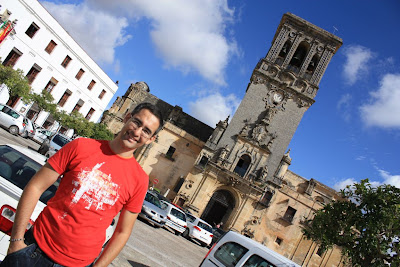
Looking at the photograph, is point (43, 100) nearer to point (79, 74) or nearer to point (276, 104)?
point (79, 74)

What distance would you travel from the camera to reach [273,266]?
5.13m

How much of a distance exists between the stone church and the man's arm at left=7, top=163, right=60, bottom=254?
2380 cm

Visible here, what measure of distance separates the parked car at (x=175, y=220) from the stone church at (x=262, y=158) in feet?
34.9

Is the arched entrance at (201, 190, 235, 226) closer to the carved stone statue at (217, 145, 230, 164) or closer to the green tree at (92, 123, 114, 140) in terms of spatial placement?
the carved stone statue at (217, 145, 230, 164)

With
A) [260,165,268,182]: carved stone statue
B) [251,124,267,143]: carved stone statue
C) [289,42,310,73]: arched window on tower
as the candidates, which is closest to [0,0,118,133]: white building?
[251,124,267,143]: carved stone statue

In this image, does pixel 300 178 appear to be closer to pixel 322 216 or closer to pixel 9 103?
pixel 322 216

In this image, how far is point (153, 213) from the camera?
12.9 meters

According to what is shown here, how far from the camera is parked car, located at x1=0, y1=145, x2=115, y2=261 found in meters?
3.49

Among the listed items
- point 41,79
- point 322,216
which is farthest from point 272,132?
point 41,79

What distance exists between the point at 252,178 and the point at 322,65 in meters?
13.2

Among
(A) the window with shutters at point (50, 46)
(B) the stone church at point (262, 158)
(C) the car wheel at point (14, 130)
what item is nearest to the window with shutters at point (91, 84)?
(A) the window with shutters at point (50, 46)

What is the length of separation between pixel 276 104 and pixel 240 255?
24.7 metres

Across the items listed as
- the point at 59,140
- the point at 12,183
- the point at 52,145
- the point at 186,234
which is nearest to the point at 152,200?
the point at 186,234

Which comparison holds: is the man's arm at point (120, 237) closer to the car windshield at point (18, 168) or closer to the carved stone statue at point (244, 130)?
the car windshield at point (18, 168)
